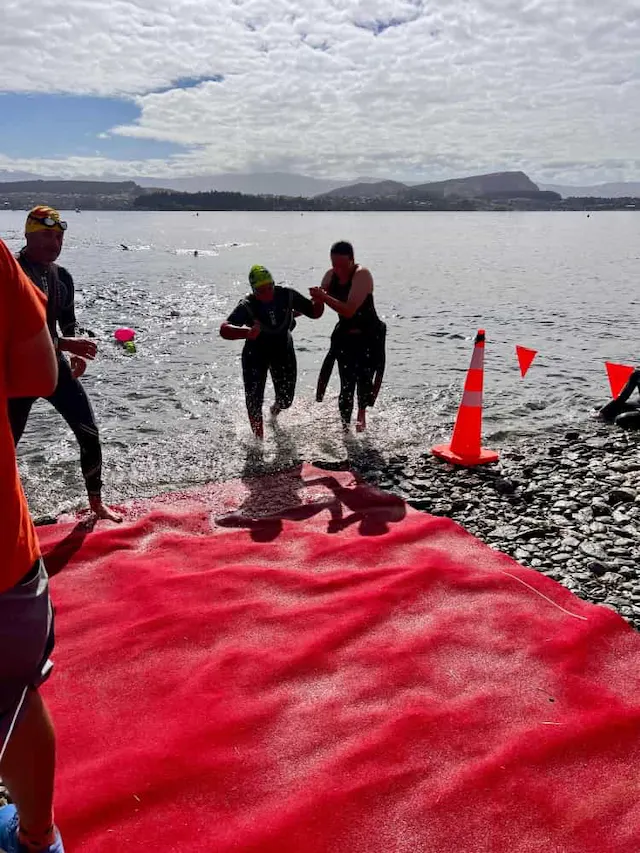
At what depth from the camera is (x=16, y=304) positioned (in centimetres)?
187

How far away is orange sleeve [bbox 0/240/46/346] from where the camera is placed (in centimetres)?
181

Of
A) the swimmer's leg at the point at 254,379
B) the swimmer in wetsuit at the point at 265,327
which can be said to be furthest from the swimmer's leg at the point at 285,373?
the swimmer's leg at the point at 254,379

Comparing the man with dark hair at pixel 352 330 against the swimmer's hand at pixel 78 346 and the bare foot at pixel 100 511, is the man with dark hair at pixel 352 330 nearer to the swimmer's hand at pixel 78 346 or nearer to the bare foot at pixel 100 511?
the swimmer's hand at pixel 78 346

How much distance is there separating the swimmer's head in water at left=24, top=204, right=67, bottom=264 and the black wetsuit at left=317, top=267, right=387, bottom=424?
12.1 ft

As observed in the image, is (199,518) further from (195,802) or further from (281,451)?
(195,802)

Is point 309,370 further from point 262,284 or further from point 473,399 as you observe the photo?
point 473,399

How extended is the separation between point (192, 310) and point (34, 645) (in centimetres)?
2123

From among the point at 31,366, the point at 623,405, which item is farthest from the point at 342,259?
the point at 31,366

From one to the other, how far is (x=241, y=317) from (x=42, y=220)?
3.00 metres

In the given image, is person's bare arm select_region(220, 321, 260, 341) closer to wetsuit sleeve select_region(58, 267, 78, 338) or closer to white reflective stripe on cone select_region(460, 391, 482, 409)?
wetsuit sleeve select_region(58, 267, 78, 338)

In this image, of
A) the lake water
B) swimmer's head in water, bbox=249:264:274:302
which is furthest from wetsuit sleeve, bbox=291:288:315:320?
the lake water

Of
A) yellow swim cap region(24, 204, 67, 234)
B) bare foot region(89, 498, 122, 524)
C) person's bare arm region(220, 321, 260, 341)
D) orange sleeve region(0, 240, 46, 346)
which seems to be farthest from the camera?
person's bare arm region(220, 321, 260, 341)

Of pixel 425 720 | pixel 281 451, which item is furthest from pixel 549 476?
pixel 425 720

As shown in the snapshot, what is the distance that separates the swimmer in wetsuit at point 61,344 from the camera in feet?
16.6
